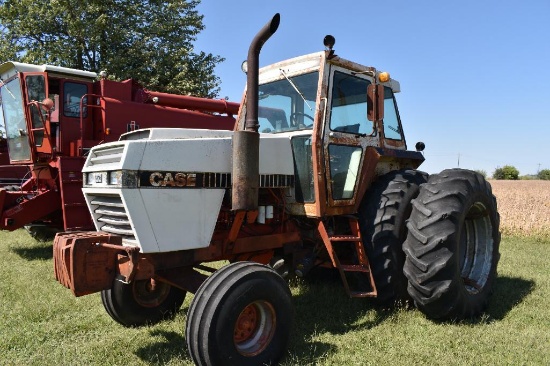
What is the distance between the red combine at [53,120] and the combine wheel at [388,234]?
5.47m

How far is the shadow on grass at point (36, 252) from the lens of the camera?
8123 millimetres

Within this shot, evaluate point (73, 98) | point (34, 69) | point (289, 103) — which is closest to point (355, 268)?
point (289, 103)

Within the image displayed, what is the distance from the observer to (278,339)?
3523 millimetres

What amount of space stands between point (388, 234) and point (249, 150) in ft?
5.60

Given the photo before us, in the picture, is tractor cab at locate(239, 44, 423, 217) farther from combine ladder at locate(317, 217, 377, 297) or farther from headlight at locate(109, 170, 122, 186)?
headlight at locate(109, 170, 122, 186)

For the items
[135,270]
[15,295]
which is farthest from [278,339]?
[15,295]

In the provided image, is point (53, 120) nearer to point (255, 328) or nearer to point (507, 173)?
point (255, 328)

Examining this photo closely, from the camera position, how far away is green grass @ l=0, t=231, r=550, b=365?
3641mm

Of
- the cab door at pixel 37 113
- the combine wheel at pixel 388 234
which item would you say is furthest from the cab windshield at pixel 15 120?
the combine wheel at pixel 388 234

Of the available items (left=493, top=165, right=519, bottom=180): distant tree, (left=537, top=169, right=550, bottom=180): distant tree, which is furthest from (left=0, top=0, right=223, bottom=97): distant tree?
(left=537, top=169, right=550, bottom=180): distant tree

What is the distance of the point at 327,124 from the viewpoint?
436 centimetres

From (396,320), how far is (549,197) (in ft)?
37.9

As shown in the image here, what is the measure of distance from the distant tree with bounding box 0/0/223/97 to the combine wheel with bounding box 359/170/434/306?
42.9 feet

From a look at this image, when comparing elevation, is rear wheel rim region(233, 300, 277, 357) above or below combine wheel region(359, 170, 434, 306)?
below
